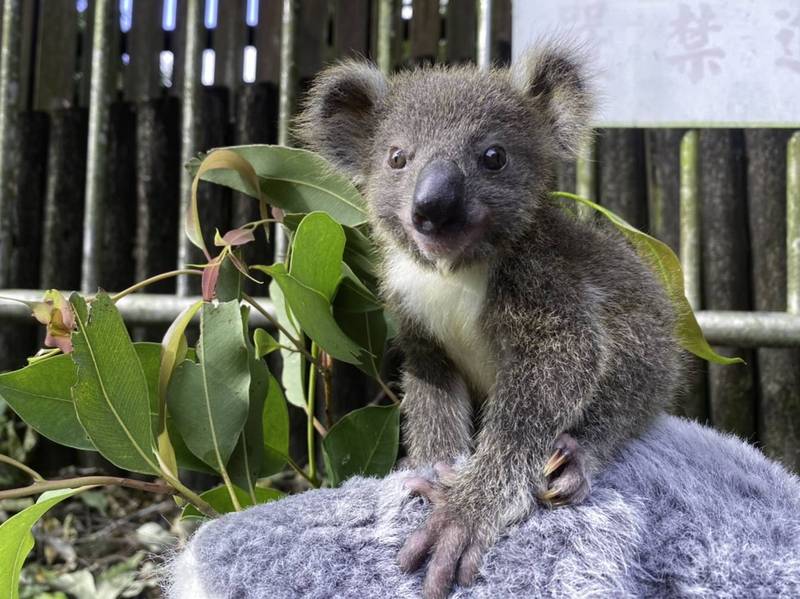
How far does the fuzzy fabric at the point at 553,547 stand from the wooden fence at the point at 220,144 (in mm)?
1425

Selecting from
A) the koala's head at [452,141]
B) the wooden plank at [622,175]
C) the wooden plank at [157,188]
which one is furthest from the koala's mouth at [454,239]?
the wooden plank at [157,188]

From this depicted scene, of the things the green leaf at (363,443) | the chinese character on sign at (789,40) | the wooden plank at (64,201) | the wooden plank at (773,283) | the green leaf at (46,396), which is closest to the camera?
the green leaf at (46,396)

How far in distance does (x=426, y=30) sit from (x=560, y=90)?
5.92ft

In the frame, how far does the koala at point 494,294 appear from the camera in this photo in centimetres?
100

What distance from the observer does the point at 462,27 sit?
2.90 meters

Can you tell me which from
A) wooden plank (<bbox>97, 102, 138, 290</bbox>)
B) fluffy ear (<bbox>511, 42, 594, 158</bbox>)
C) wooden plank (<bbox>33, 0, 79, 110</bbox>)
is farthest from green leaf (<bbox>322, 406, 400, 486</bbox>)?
wooden plank (<bbox>33, 0, 79, 110</bbox>)

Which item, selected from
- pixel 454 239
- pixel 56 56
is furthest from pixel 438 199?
pixel 56 56

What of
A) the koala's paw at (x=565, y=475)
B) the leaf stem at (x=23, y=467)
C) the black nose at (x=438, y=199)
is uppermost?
the black nose at (x=438, y=199)

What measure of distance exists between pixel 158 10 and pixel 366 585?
112 inches

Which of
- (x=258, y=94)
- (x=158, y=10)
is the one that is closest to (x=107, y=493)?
(x=258, y=94)

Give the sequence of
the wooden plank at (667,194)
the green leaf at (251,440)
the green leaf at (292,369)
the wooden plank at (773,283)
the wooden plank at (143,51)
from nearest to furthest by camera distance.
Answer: the green leaf at (251,440) → the green leaf at (292,369) → the wooden plank at (773,283) → the wooden plank at (667,194) → the wooden plank at (143,51)

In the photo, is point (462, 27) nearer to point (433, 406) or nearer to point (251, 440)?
point (433, 406)

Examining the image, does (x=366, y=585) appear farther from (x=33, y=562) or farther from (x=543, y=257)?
(x=33, y=562)

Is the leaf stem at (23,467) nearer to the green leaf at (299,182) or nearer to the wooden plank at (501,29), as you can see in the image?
the green leaf at (299,182)
